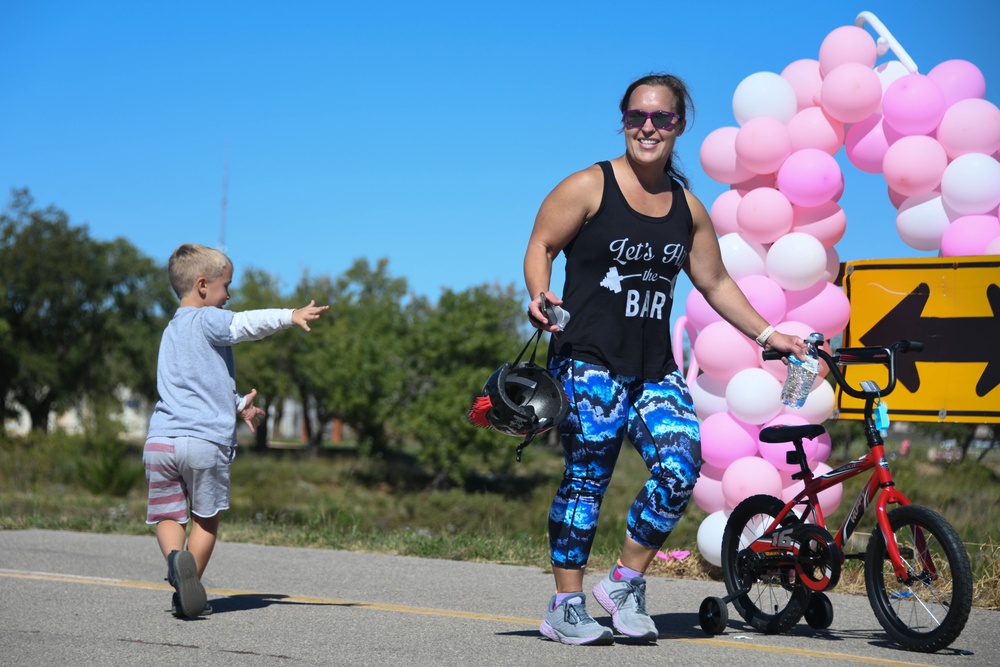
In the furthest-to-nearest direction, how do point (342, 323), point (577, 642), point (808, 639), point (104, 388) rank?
point (342, 323) → point (104, 388) → point (808, 639) → point (577, 642)

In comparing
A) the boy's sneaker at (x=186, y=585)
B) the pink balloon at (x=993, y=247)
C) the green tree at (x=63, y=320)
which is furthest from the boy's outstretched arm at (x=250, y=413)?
the green tree at (x=63, y=320)

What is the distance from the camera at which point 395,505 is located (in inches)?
1593

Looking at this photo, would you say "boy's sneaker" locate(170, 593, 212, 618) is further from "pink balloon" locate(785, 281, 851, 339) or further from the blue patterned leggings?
"pink balloon" locate(785, 281, 851, 339)

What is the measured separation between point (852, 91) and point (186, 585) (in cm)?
531

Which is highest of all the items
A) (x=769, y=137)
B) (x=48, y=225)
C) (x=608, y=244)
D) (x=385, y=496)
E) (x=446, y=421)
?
(x=48, y=225)

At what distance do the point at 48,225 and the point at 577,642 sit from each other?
146ft

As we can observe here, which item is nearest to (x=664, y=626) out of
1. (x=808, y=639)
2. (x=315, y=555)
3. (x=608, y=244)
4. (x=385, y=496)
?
(x=808, y=639)

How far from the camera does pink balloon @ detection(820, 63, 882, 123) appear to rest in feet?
24.0

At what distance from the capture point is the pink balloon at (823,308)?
23.6ft

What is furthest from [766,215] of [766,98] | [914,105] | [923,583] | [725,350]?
A: [923,583]

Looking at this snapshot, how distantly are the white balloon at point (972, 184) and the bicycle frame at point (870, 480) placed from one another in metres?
3.27

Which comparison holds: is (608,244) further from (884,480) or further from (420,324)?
(420,324)

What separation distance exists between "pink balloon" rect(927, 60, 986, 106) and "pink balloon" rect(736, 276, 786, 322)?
175 centimetres

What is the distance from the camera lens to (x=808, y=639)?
439 centimetres
